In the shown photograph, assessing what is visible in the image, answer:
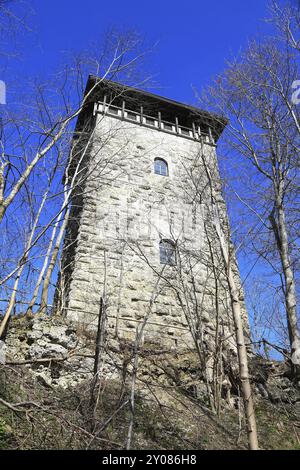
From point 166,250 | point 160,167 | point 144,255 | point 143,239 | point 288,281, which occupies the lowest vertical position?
point 288,281

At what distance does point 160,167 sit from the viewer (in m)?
11.7

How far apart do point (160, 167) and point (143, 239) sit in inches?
119

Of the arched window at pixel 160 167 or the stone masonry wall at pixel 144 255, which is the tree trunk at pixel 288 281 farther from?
the arched window at pixel 160 167

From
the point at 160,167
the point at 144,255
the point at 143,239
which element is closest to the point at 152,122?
the point at 160,167

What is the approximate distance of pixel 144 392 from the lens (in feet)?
20.7

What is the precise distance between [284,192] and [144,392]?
4.92m

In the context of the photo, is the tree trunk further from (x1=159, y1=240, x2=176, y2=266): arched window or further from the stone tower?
(x1=159, y1=240, x2=176, y2=266): arched window

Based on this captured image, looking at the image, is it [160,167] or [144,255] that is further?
[160,167]

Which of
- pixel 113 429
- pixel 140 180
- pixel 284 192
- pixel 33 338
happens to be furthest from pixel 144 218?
pixel 113 429

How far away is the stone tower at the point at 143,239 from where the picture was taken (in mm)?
7855

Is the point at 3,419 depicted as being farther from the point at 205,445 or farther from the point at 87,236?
the point at 87,236

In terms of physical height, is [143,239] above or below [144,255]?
above

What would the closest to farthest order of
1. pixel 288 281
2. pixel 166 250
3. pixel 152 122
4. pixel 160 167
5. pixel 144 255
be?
1. pixel 288 281
2. pixel 144 255
3. pixel 166 250
4. pixel 160 167
5. pixel 152 122

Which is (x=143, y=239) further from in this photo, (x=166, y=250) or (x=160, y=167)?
(x=160, y=167)
